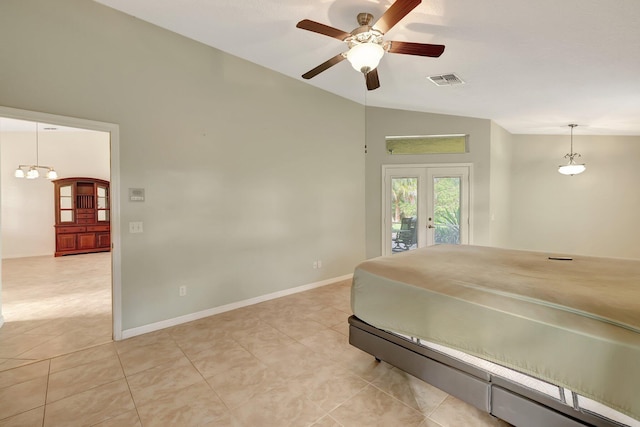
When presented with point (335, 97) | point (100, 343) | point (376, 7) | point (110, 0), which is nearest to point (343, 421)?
point (100, 343)

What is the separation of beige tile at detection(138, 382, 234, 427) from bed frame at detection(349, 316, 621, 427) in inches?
46.6

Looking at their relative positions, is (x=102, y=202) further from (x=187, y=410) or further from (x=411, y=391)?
(x=411, y=391)

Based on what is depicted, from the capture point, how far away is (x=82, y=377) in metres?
2.34

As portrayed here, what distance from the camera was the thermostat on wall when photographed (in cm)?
304

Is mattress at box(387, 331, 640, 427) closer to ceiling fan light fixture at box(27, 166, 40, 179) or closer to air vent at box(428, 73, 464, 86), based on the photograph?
air vent at box(428, 73, 464, 86)

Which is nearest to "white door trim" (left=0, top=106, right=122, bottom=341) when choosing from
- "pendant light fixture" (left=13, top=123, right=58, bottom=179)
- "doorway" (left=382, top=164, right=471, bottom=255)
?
"doorway" (left=382, top=164, right=471, bottom=255)

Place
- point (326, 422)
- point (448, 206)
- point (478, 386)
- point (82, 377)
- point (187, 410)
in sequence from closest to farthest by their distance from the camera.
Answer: point (478, 386)
point (326, 422)
point (187, 410)
point (82, 377)
point (448, 206)

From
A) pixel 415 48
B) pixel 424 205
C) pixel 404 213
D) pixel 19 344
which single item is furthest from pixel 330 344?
pixel 424 205

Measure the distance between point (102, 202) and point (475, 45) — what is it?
948 cm

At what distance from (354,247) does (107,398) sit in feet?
13.0

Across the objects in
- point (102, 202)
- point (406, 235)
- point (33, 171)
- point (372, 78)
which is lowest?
point (406, 235)

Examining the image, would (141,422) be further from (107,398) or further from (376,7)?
(376,7)

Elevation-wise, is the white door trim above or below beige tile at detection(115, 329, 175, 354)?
above

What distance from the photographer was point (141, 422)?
6.04 ft
